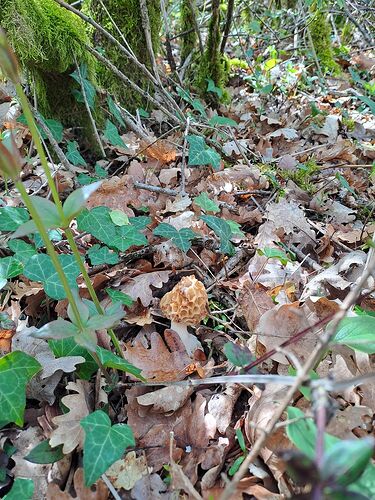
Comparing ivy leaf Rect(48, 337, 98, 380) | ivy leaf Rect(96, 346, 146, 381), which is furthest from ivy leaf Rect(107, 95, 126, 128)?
ivy leaf Rect(96, 346, 146, 381)

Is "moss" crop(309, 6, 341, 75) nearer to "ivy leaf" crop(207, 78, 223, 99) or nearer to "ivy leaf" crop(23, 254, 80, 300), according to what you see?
"ivy leaf" crop(207, 78, 223, 99)

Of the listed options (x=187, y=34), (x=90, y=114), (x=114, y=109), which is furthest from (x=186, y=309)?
(x=187, y=34)

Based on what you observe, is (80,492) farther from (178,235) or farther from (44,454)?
(178,235)

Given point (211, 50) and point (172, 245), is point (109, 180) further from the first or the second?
point (211, 50)

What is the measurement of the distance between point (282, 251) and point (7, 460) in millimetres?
1568

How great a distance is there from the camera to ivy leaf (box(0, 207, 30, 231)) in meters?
2.00

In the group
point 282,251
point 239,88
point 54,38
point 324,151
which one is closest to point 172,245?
point 282,251

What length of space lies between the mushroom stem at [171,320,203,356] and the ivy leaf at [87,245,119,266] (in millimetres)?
Answer: 455

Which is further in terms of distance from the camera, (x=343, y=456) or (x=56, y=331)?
(x=56, y=331)

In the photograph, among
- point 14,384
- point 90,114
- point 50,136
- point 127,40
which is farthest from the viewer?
point 127,40

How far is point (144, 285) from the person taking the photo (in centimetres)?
206

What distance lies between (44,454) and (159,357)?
1.92 ft

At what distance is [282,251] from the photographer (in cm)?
223

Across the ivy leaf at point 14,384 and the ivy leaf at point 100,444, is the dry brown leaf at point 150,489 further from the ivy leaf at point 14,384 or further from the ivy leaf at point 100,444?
the ivy leaf at point 14,384
